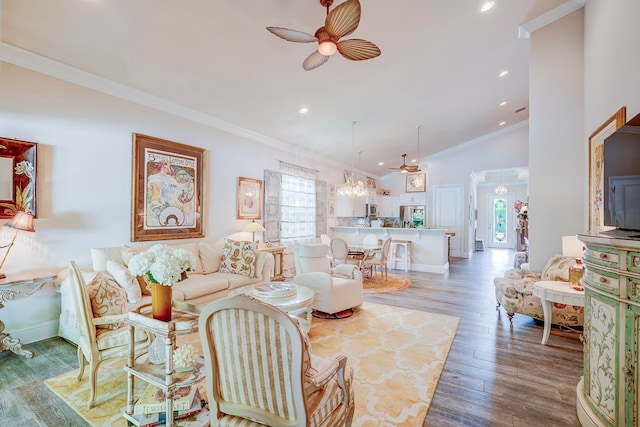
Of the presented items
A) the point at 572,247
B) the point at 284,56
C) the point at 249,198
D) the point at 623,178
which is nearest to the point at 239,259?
the point at 249,198

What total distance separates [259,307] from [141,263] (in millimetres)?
1010

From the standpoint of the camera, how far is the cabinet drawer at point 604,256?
63.8 inches

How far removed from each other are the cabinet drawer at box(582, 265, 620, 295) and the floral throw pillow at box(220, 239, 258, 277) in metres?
3.91

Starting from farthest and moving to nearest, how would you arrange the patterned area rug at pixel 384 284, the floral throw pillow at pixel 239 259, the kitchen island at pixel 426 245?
the kitchen island at pixel 426 245, the patterned area rug at pixel 384 284, the floral throw pillow at pixel 239 259

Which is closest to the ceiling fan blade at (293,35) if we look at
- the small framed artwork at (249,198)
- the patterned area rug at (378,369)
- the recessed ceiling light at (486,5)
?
the recessed ceiling light at (486,5)

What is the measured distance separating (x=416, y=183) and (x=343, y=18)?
30.6 ft

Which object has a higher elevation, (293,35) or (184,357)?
(293,35)

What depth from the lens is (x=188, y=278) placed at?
13.0 feet

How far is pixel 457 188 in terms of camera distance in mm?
9750

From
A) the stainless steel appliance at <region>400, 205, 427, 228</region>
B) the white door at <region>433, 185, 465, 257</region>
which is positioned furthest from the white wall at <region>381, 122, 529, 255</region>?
the stainless steel appliance at <region>400, 205, 427, 228</region>

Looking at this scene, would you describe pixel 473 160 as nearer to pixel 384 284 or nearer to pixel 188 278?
pixel 384 284

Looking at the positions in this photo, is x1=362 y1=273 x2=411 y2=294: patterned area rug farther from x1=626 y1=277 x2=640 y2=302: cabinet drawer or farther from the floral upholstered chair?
x1=626 y1=277 x2=640 y2=302: cabinet drawer

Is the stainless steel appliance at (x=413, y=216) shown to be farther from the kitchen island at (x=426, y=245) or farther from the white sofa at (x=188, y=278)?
the white sofa at (x=188, y=278)

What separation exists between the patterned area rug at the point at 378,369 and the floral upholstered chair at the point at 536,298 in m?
0.72
